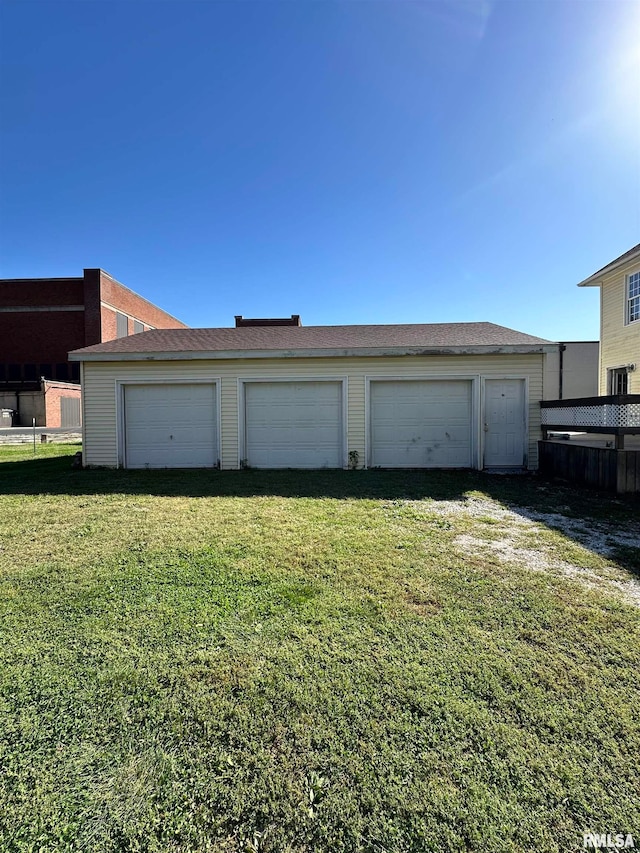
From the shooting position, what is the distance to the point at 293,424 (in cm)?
881

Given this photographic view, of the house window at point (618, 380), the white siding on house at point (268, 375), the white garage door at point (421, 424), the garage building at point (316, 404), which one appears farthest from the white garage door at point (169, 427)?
the house window at point (618, 380)

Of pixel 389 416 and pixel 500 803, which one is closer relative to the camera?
pixel 500 803

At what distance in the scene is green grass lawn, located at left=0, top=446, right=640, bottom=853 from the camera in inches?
54.9

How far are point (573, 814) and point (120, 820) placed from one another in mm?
1700

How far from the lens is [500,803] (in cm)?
144

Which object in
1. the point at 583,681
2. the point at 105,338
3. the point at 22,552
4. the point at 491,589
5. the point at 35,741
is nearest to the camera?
the point at 35,741

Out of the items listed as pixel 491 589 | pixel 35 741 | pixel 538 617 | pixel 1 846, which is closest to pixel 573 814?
pixel 538 617

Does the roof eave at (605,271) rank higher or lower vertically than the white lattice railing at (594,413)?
higher

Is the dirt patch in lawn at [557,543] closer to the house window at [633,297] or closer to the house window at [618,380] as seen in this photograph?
the house window at [618,380]

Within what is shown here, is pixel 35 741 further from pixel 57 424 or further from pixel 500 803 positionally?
pixel 57 424

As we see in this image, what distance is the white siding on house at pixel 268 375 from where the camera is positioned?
850cm

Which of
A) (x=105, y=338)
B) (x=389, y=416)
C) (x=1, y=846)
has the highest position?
(x=105, y=338)

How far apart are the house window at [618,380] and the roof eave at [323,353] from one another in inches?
221

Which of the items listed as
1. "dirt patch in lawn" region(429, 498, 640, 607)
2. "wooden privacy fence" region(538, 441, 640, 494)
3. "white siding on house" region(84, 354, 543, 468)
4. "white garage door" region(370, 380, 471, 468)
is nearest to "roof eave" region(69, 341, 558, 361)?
"white siding on house" region(84, 354, 543, 468)
